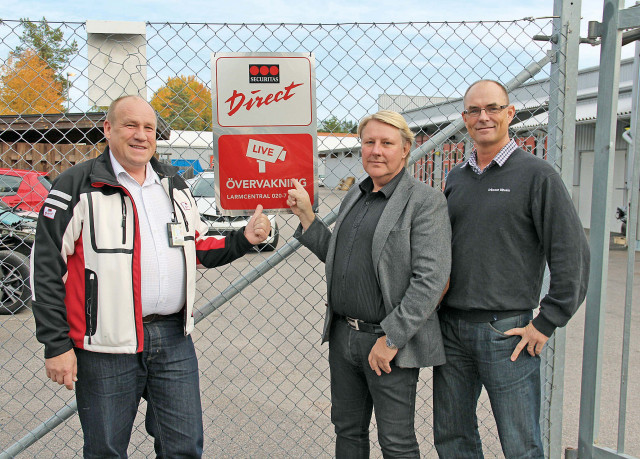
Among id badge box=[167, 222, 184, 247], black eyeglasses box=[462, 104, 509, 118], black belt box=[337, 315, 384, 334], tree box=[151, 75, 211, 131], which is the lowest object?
black belt box=[337, 315, 384, 334]

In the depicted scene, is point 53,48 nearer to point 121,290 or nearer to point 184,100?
point 184,100

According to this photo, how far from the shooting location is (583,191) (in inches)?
679

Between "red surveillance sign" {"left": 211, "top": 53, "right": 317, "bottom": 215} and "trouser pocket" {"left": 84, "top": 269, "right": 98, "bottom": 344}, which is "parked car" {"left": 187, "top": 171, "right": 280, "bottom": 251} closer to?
Answer: "red surveillance sign" {"left": 211, "top": 53, "right": 317, "bottom": 215}

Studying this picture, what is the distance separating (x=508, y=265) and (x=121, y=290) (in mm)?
1600

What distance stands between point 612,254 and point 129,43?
13.1 meters

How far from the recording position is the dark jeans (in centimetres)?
238

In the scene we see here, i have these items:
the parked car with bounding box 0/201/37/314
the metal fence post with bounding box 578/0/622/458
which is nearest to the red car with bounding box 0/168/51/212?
the parked car with bounding box 0/201/37/314

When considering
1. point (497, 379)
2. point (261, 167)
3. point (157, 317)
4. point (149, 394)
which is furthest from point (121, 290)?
point (497, 379)

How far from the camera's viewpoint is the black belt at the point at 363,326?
235cm

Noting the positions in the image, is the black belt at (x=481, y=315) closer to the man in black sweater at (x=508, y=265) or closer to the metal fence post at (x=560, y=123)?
the man in black sweater at (x=508, y=265)

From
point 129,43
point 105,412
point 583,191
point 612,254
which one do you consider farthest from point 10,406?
point 583,191

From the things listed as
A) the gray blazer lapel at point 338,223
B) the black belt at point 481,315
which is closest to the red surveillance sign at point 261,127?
the gray blazer lapel at point 338,223

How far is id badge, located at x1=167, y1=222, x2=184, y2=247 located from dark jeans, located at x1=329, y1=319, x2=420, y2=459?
0.81m

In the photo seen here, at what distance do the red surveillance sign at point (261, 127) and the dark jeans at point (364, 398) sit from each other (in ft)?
2.48
